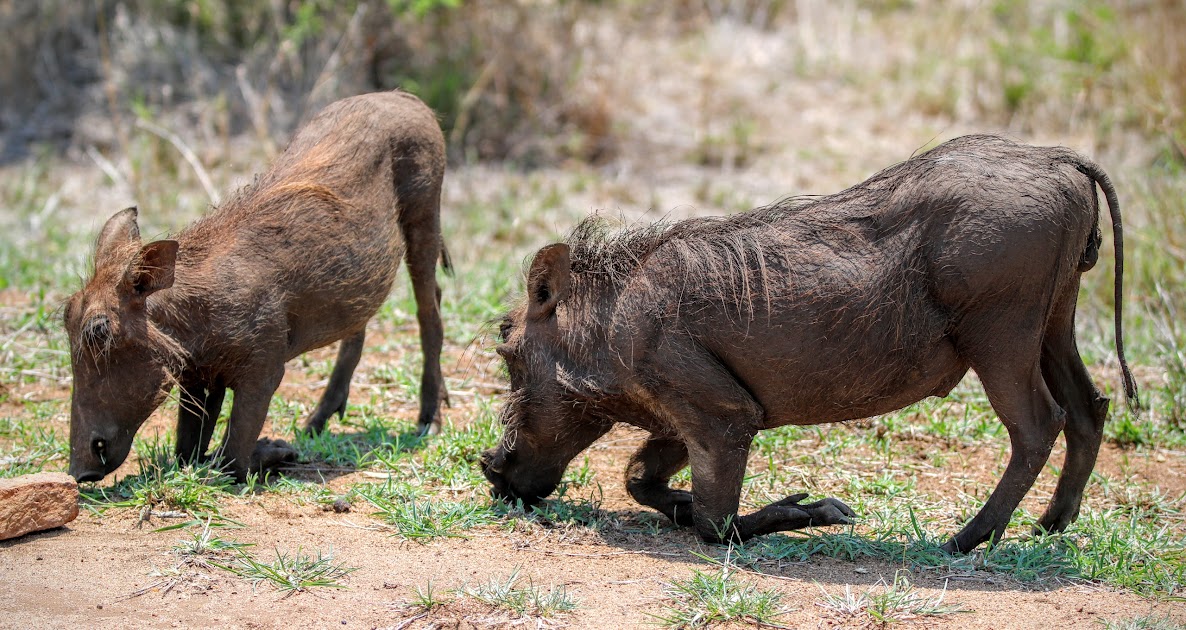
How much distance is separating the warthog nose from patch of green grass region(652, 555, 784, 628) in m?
2.08

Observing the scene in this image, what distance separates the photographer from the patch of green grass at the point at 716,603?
331 cm

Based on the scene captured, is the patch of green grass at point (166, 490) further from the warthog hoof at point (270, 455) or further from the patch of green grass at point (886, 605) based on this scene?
the patch of green grass at point (886, 605)

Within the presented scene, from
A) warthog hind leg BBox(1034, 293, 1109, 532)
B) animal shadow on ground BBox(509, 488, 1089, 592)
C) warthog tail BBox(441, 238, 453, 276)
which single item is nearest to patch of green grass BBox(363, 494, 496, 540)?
animal shadow on ground BBox(509, 488, 1089, 592)

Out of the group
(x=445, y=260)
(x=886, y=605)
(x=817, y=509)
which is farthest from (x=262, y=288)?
(x=886, y=605)

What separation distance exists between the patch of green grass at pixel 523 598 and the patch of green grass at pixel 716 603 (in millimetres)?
284

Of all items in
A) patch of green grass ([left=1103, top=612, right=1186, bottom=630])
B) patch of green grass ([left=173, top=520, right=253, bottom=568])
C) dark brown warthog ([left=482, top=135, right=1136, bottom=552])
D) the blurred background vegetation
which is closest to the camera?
patch of green grass ([left=1103, top=612, right=1186, bottom=630])

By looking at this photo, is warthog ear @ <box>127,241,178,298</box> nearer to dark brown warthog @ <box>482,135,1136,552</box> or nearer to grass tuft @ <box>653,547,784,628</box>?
dark brown warthog @ <box>482,135,1136,552</box>

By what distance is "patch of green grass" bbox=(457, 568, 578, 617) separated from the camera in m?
3.34

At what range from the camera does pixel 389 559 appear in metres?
3.75

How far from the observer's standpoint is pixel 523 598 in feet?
11.1

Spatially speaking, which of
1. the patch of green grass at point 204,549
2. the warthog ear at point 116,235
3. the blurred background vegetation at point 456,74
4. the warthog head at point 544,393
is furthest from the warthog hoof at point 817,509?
the blurred background vegetation at point 456,74

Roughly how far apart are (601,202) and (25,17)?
16.9 feet

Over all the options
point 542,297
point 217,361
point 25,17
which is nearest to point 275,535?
point 217,361

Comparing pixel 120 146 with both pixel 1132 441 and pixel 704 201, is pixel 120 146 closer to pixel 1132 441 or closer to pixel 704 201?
pixel 704 201
